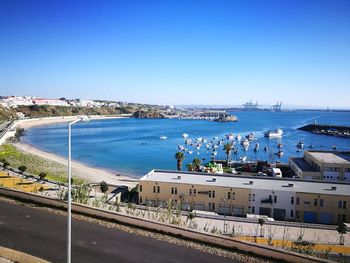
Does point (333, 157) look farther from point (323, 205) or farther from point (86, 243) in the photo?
point (86, 243)

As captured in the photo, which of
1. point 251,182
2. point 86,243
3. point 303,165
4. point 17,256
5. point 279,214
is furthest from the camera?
point 303,165

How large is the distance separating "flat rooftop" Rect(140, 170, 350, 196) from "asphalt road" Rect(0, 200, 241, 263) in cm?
1488

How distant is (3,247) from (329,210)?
78.2ft

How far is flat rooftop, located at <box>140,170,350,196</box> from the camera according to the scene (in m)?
26.9

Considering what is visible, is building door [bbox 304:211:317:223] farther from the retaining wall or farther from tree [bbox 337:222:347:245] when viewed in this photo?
the retaining wall

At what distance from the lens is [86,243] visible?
41.1ft

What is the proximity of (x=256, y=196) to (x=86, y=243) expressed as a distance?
17907mm

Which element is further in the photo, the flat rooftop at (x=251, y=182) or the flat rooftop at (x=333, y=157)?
the flat rooftop at (x=333, y=157)

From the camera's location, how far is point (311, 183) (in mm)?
28766

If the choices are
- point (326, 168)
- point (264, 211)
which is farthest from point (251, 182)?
point (326, 168)

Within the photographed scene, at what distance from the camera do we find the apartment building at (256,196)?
25875 mm

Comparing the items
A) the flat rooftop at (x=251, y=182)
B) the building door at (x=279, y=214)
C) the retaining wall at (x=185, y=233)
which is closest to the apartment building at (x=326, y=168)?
the flat rooftop at (x=251, y=182)

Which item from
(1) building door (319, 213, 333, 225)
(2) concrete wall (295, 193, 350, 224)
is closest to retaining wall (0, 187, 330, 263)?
(2) concrete wall (295, 193, 350, 224)

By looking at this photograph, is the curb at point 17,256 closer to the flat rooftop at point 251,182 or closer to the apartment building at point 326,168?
the flat rooftop at point 251,182
